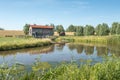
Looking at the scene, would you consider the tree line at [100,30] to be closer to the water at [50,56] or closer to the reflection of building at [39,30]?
the reflection of building at [39,30]

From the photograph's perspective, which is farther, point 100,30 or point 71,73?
point 100,30

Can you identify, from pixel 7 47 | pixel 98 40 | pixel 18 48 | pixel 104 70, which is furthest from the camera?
pixel 98 40

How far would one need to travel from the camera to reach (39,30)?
4272 inches

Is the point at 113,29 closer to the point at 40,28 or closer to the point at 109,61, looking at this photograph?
the point at 40,28

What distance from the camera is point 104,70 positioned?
998cm

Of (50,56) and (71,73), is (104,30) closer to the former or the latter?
(50,56)

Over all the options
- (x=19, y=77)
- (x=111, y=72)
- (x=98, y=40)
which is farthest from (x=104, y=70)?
(x=98, y=40)

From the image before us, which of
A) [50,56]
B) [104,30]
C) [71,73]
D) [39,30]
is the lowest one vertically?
[50,56]

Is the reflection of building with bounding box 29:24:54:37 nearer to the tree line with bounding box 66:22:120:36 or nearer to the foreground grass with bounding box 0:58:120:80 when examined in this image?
the tree line with bounding box 66:22:120:36

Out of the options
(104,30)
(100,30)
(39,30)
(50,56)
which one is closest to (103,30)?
(104,30)

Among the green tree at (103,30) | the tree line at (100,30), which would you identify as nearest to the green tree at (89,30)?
the tree line at (100,30)

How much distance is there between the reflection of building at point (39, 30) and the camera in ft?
347

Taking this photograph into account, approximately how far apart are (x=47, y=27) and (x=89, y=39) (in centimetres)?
3451

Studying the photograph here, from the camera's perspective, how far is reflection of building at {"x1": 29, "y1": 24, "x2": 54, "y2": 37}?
347 ft
